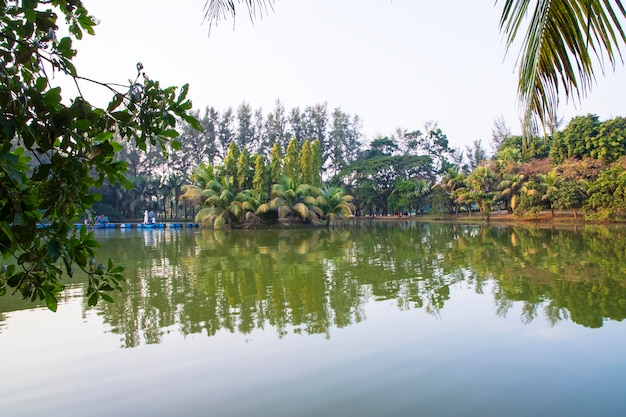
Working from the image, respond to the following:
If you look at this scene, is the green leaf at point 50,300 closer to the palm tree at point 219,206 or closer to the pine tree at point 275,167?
the palm tree at point 219,206

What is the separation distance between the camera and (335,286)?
6.12 metres

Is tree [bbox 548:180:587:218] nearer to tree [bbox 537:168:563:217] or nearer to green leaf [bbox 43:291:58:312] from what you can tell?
tree [bbox 537:168:563:217]

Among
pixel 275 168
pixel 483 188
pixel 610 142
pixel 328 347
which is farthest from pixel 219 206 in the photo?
pixel 610 142

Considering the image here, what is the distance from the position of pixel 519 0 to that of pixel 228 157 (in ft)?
71.6

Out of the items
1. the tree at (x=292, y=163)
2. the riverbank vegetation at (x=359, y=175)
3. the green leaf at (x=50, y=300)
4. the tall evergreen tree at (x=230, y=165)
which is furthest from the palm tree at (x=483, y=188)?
the green leaf at (x=50, y=300)

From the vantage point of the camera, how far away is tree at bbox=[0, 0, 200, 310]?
3.27ft

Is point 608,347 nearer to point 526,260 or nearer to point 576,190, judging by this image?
point 526,260

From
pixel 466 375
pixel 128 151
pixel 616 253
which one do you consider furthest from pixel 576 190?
pixel 128 151

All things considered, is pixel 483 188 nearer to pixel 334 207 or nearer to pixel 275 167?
pixel 334 207

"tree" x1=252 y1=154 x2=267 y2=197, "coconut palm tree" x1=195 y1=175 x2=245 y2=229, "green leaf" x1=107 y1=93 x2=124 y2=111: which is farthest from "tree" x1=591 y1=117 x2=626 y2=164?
"green leaf" x1=107 y1=93 x2=124 y2=111

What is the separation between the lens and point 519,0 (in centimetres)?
205

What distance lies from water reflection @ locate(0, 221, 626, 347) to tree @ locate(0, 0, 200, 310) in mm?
3005

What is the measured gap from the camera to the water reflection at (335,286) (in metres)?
4.46

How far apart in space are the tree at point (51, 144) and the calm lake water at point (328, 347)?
5.80 feet
